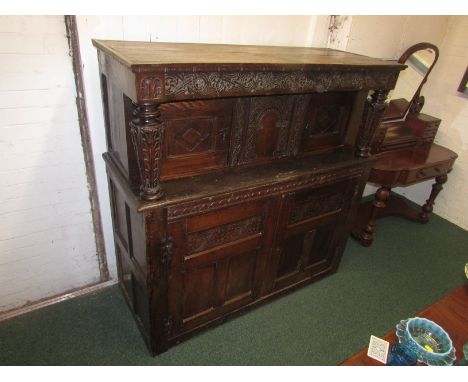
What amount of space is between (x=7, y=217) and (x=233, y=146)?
1285 millimetres

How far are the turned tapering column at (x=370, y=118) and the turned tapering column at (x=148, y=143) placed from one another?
1.34m

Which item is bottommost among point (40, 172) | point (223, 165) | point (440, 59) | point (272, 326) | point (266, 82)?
point (272, 326)

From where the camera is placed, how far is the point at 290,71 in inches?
57.2

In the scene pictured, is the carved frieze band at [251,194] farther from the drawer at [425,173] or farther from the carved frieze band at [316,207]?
the drawer at [425,173]

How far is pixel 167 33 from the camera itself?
5.63ft

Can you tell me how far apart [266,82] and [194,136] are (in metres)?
0.42

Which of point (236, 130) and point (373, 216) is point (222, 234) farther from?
point (373, 216)

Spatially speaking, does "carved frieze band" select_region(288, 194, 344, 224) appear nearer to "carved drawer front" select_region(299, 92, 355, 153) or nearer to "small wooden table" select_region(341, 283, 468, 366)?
"carved drawer front" select_region(299, 92, 355, 153)

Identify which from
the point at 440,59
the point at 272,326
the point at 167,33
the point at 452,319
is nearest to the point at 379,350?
the point at 452,319

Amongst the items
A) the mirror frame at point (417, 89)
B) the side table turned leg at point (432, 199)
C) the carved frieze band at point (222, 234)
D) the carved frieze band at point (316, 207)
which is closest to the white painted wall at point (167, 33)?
the carved frieze band at point (222, 234)

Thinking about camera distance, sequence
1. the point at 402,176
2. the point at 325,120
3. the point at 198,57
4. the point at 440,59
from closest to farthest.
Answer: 1. the point at 198,57
2. the point at 325,120
3. the point at 402,176
4. the point at 440,59

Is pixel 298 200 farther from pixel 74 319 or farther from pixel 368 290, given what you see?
pixel 74 319

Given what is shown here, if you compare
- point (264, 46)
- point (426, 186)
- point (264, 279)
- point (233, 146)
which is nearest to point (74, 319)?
point (264, 279)

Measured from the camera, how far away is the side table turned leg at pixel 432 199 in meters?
3.13
